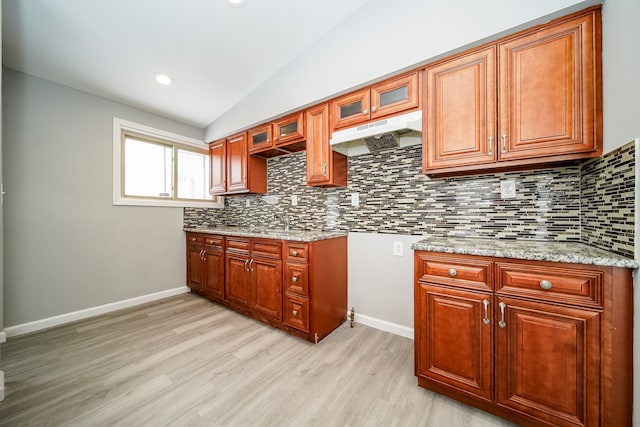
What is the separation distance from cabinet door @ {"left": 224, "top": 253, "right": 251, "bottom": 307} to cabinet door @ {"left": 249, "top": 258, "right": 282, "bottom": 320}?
0.10m

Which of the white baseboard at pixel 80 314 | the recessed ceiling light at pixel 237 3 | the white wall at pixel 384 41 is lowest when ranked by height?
the white baseboard at pixel 80 314

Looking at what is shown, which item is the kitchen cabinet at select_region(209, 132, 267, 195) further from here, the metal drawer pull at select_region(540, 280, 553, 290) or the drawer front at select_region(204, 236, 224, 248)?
the metal drawer pull at select_region(540, 280, 553, 290)

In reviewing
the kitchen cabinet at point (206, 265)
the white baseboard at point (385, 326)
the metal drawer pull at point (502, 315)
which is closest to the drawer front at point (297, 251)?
the white baseboard at point (385, 326)

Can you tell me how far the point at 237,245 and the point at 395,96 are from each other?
209 centimetres

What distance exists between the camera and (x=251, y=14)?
1984 mm

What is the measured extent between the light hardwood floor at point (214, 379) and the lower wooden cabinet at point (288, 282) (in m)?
0.15

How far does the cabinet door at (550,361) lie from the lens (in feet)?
3.60

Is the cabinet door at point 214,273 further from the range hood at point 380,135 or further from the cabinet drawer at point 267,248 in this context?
the range hood at point 380,135

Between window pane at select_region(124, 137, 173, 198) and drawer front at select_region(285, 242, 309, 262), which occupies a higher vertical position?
window pane at select_region(124, 137, 173, 198)

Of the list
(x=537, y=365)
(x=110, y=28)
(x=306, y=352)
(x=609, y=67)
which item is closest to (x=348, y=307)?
(x=306, y=352)

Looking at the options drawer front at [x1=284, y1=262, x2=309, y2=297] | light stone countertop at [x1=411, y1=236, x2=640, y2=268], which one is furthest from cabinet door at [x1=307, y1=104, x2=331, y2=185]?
light stone countertop at [x1=411, y1=236, x2=640, y2=268]

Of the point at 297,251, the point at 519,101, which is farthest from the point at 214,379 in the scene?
the point at 519,101

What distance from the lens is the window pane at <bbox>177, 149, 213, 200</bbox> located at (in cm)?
352

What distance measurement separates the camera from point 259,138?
2.95m
